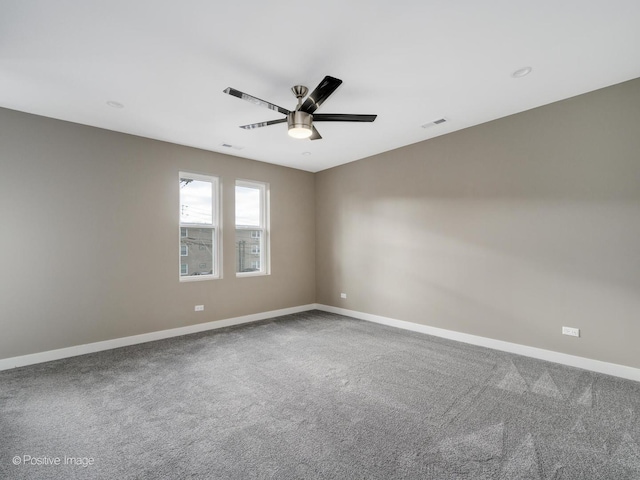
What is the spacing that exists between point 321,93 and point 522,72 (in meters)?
1.90

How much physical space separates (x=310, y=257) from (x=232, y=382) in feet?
11.6

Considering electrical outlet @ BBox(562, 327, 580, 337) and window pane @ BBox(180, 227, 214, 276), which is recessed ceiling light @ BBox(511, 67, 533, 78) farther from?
window pane @ BBox(180, 227, 214, 276)

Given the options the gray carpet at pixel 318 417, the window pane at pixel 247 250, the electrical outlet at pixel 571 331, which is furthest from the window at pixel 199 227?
the electrical outlet at pixel 571 331

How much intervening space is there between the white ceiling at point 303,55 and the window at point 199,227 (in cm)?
122

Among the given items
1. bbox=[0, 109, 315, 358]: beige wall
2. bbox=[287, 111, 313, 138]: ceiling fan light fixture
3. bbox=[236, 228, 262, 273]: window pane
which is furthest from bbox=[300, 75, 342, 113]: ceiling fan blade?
bbox=[236, 228, 262, 273]: window pane

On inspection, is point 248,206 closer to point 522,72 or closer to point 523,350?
point 522,72

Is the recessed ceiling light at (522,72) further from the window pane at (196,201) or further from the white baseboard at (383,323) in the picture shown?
the window pane at (196,201)

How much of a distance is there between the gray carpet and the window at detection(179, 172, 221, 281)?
4.69 feet

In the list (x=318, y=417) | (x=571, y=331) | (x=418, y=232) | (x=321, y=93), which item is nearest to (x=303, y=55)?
(x=321, y=93)

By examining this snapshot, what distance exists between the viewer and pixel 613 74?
112 inches

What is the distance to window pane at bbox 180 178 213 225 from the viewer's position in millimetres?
4707

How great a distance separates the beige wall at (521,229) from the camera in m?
3.01

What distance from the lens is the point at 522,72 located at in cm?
277

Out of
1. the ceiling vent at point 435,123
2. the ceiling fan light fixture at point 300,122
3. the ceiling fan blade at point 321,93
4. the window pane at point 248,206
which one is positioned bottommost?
the window pane at point 248,206
